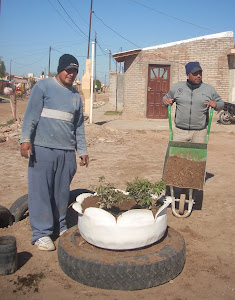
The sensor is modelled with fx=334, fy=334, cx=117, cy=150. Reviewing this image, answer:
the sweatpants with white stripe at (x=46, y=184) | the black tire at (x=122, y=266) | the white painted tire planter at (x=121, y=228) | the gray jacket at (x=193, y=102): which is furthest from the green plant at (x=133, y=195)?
the gray jacket at (x=193, y=102)

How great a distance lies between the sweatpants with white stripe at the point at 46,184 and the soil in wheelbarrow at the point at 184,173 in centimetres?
135

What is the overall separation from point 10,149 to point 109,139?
3240 mm

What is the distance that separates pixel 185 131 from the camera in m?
4.87

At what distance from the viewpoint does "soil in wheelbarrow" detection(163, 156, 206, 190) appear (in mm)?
4309

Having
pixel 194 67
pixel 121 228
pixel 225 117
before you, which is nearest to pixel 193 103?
pixel 194 67

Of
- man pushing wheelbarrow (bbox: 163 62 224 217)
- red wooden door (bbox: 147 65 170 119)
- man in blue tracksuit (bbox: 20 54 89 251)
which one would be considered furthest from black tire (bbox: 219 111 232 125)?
man in blue tracksuit (bbox: 20 54 89 251)

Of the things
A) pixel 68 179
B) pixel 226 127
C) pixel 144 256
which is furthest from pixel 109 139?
pixel 144 256

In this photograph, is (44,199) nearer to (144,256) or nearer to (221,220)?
(144,256)

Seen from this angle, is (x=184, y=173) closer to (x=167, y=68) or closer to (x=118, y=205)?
(x=118, y=205)

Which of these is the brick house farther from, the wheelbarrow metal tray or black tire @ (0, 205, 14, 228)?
black tire @ (0, 205, 14, 228)

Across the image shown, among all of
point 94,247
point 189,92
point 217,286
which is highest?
point 189,92

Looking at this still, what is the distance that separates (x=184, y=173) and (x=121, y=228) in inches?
77.8

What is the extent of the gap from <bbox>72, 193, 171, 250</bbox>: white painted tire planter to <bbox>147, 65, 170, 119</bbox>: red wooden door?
13.6 meters

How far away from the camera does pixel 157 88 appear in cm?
1633
